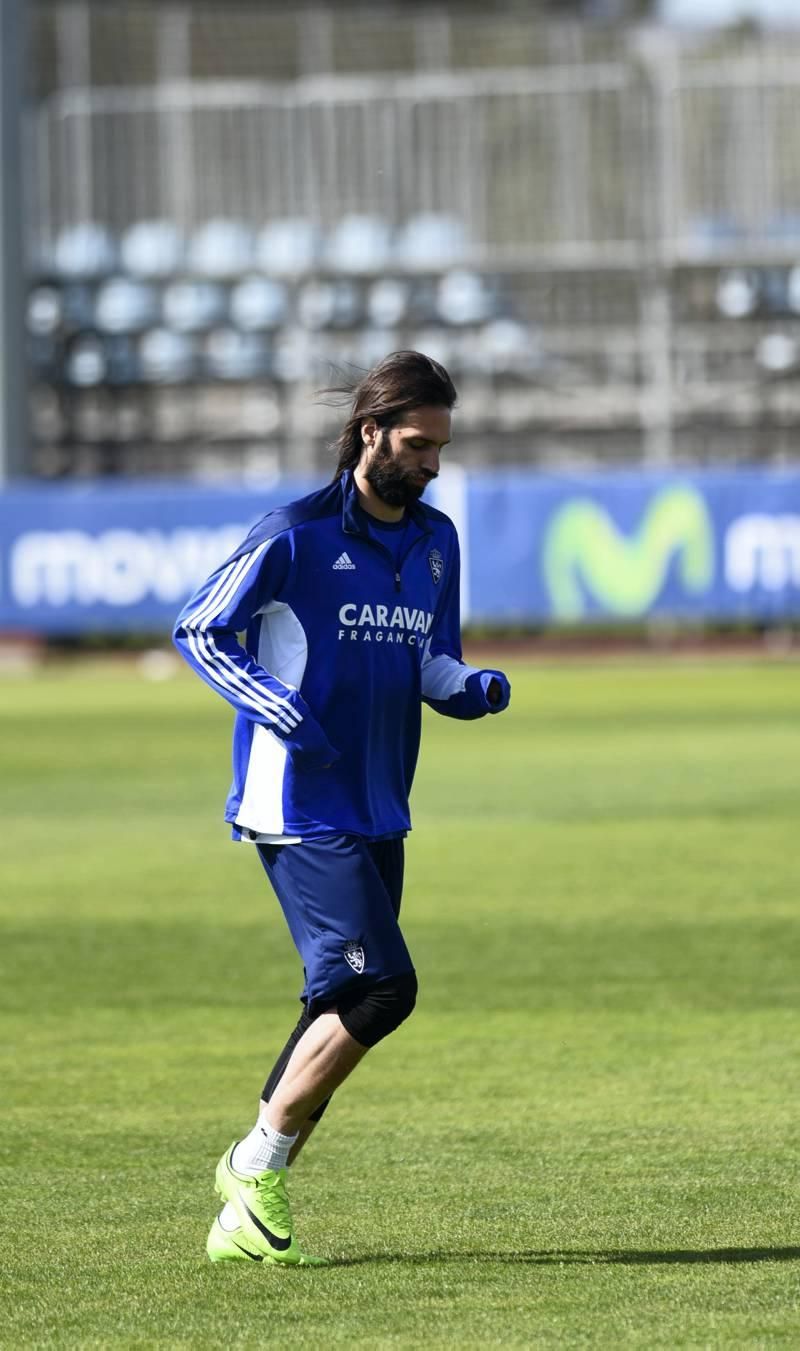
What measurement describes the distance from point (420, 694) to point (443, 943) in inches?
204

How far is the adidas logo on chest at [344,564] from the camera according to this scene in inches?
218

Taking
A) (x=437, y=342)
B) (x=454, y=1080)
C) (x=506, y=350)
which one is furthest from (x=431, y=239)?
(x=454, y=1080)

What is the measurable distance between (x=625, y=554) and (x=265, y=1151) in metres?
25.0

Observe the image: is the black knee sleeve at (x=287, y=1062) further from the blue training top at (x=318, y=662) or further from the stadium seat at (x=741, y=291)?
the stadium seat at (x=741, y=291)

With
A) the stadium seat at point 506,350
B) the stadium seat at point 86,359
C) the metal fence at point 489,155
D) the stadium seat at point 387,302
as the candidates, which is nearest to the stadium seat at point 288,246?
the metal fence at point 489,155

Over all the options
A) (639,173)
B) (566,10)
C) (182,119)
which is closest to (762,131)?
(639,173)

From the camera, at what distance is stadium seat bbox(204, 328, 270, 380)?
38969 mm

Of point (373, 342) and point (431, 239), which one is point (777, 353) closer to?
point (431, 239)

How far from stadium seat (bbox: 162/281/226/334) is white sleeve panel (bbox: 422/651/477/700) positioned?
34.3 m

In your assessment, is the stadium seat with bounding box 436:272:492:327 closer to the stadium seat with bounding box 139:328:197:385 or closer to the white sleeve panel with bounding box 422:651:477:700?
the stadium seat with bounding box 139:328:197:385

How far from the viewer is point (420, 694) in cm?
574

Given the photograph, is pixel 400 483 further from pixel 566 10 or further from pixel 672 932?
pixel 566 10

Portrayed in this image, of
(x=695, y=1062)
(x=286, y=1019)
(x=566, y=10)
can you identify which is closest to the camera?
(x=695, y=1062)

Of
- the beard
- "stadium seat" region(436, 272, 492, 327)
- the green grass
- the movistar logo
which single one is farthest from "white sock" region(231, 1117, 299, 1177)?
"stadium seat" region(436, 272, 492, 327)
